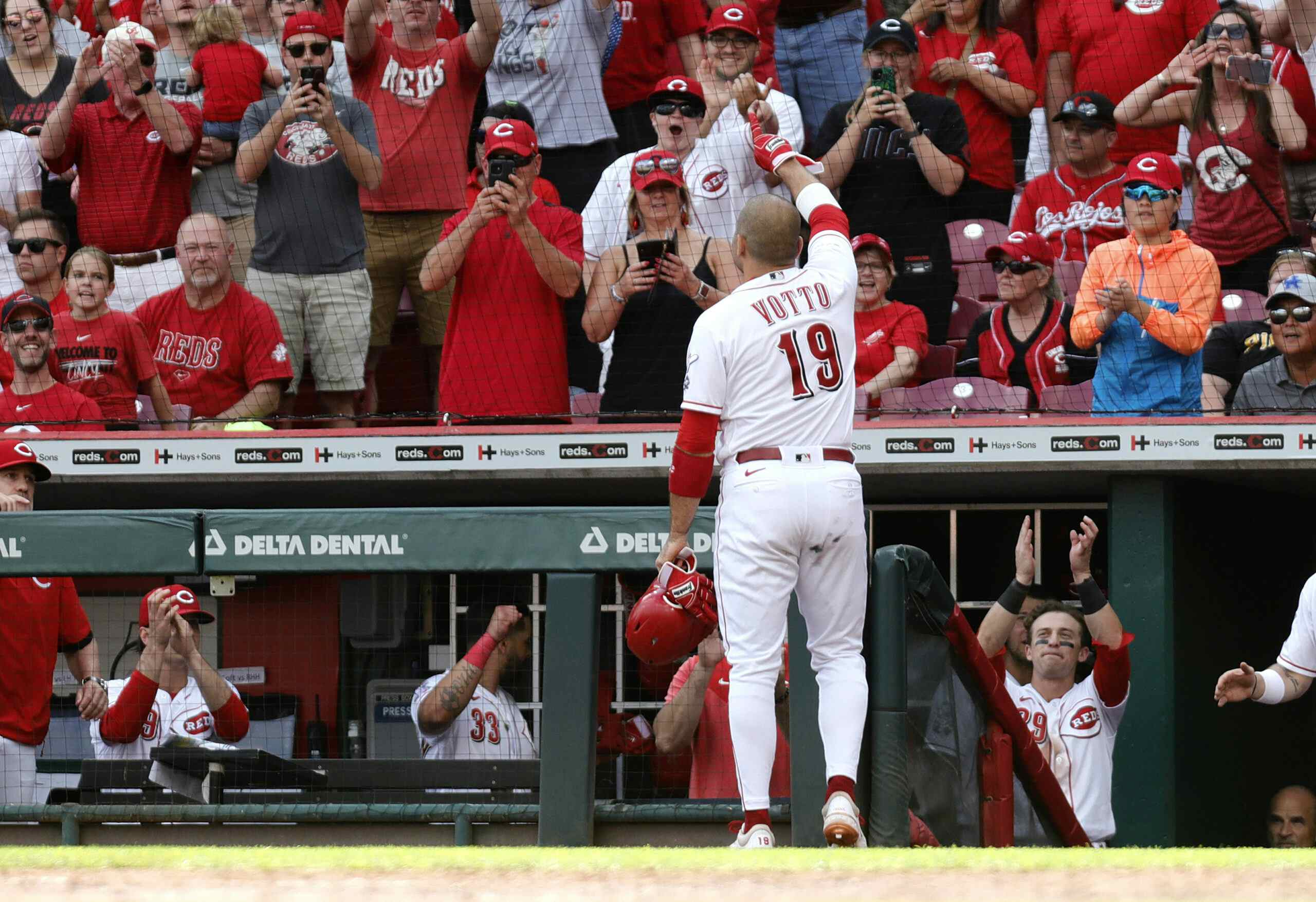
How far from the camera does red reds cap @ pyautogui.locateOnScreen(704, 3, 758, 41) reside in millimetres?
7523

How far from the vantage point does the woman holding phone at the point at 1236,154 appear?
7441 millimetres

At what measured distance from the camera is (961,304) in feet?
25.4

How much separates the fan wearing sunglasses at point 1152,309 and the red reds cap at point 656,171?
1.73m

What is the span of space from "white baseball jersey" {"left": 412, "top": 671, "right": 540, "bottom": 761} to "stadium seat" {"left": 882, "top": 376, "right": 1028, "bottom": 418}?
2141 millimetres

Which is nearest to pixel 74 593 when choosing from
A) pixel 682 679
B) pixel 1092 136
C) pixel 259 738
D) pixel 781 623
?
pixel 259 738

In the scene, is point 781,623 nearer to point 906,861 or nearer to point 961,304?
point 906,861

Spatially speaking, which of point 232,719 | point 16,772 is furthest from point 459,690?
point 16,772

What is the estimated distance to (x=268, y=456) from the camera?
7.00 m

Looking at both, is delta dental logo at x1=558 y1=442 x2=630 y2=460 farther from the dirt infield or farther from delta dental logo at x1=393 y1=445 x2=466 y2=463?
the dirt infield

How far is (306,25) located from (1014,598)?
4203 mm

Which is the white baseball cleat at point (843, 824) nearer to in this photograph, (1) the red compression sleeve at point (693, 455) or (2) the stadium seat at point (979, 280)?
(1) the red compression sleeve at point (693, 455)

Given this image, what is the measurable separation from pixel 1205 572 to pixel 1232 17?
2.45 metres

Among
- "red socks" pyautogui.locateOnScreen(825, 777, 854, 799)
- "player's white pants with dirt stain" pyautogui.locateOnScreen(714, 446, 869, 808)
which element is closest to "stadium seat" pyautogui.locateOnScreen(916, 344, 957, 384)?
"player's white pants with dirt stain" pyautogui.locateOnScreen(714, 446, 869, 808)

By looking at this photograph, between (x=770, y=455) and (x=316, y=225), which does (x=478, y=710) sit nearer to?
(x=770, y=455)
